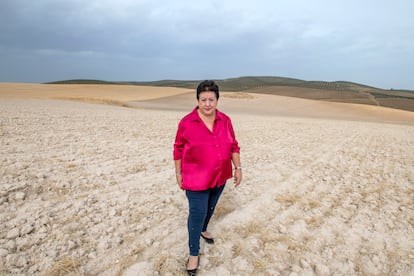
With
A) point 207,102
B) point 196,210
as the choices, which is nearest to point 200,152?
point 207,102

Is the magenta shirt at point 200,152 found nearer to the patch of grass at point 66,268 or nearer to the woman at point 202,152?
the woman at point 202,152

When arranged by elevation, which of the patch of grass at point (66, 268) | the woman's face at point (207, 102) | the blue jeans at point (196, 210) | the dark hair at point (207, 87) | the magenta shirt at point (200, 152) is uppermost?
the dark hair at point (207, 87)

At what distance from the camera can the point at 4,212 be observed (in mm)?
3357

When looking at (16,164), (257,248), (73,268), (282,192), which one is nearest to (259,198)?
(282,192)

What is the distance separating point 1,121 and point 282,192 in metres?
9.78

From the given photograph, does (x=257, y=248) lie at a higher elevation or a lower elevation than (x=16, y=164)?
lower

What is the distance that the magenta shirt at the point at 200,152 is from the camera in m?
2.43

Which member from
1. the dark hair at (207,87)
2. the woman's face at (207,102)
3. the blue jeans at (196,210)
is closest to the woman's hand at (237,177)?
the blue jeans at (196,210)

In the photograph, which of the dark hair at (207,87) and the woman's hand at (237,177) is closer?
the dark hair at (207,87)

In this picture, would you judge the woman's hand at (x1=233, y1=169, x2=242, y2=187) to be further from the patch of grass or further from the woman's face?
the patch of grass

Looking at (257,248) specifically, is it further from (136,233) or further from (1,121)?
(1,121)

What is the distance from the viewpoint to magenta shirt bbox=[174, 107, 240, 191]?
2428 mm

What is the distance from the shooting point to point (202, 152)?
8.00 ft

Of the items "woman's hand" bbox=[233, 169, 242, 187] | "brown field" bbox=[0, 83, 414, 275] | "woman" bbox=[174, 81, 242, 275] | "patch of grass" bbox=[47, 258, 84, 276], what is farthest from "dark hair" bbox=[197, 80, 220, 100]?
"patch of grass" bbox=[47, 258, 84, 276]
